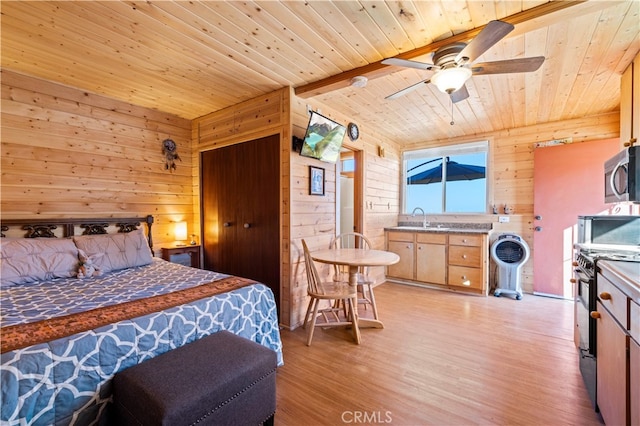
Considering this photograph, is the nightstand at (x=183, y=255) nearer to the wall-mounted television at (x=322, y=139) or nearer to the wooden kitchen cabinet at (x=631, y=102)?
the wall-mounted television at (x=322, y=139)

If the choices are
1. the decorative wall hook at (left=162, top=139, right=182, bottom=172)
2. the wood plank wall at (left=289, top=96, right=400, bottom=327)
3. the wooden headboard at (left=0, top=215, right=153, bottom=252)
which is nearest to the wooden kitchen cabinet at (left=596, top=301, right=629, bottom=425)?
the wood plank wall at (left=289, top=96, right=400, bottom=327)

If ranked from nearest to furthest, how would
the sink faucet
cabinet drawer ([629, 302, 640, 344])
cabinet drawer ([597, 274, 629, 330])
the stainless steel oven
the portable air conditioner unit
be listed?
cabinet drawer ([629, 302, 640, 344])
cabinet drawer ([597, 274, 629, 330])
the stainless steel oven
the portable air conditioner unit
the sink faucet

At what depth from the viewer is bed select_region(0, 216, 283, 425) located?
3.85ft

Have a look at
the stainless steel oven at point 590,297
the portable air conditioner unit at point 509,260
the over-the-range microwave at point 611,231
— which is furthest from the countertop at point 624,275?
the portable air conditioner unit at point 509,260

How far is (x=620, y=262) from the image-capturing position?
4.94 feet

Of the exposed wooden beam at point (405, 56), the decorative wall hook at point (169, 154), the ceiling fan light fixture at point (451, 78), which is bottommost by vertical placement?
the decorative wall hook at point (169, 154)

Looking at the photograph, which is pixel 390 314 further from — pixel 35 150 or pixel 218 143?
pixel 35 150

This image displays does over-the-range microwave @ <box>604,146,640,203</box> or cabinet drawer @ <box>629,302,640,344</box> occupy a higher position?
over-the-range microwave @ <box>604,146,640,203</box>

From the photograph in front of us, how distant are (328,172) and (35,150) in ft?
9.95

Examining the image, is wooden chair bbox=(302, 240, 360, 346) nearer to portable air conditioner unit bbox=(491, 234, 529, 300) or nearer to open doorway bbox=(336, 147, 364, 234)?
open doorway bbox=(336, 147, 364, 234)

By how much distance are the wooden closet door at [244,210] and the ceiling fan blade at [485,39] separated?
6.18ft

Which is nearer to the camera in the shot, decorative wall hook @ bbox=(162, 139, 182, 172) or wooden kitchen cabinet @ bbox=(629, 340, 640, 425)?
wooden kitchen cabinet @ bbox=(629, 340, 640, 425)

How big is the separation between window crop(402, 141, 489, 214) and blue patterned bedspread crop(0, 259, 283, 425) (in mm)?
3896

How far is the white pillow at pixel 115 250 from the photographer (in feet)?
8.36
